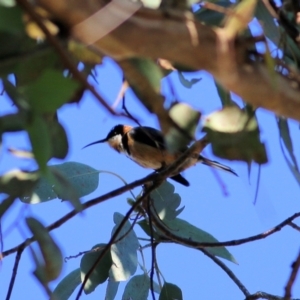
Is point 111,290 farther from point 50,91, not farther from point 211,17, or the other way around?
point 50,91

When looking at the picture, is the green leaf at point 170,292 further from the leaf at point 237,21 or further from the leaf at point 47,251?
the leaf at point 237,21

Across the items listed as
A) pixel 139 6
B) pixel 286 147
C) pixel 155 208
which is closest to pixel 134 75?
pixel 139 6

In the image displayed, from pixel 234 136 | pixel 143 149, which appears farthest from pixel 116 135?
pixel 234 136

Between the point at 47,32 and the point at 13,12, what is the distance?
0.14m

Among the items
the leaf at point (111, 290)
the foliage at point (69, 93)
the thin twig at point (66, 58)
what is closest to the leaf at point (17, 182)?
the foliage at point (69, 93)

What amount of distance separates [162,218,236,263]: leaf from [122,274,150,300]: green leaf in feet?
0.70

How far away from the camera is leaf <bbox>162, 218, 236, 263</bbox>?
1.88 meters

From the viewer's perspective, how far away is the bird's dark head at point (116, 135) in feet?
12.0

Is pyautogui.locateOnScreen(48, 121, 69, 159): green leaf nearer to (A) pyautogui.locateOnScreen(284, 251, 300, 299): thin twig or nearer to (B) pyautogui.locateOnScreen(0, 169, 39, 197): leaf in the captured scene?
(B) pyautogui.locateOnScreen(0, 169, 39, 197): leaf

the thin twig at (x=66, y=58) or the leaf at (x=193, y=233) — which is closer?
the thin twig at (x=66, y=58)

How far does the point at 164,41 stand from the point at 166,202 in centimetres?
124

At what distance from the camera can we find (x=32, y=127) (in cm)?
70

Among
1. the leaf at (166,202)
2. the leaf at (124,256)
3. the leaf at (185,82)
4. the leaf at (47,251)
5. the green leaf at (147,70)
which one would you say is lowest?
the leaf at (124,256)

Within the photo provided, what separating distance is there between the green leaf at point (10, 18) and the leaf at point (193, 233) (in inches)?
46.8
